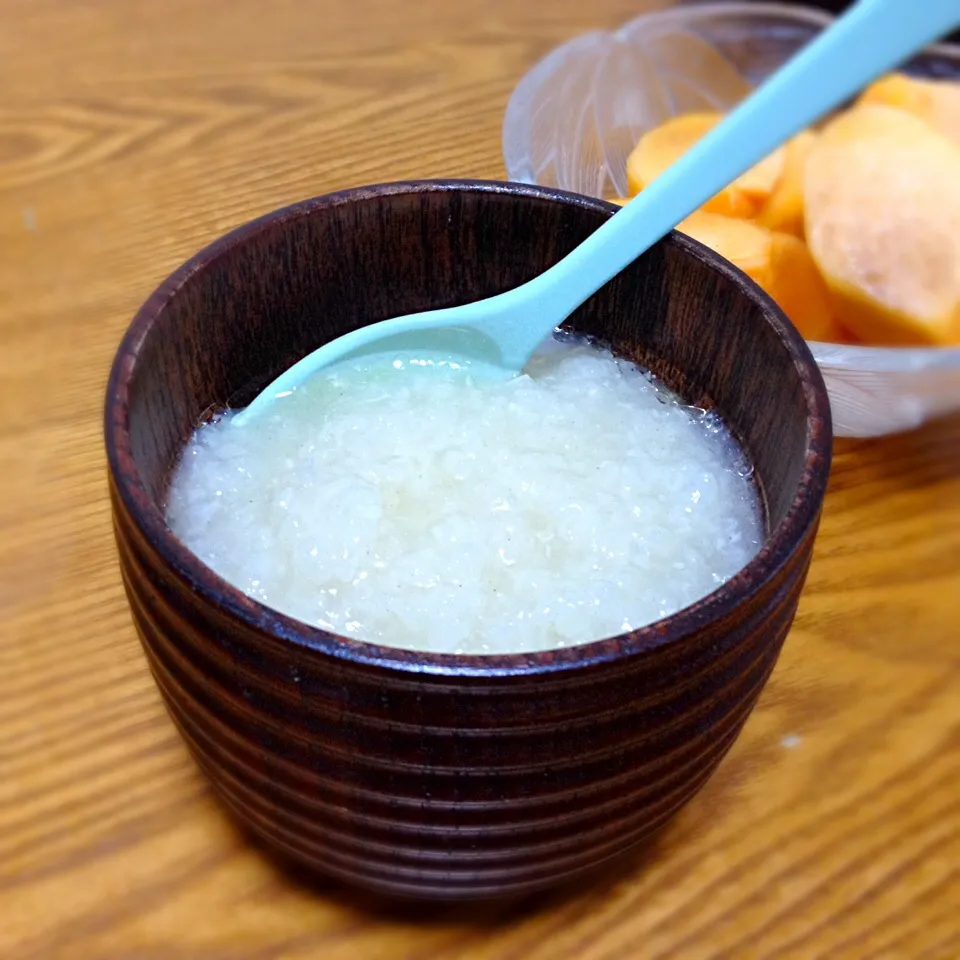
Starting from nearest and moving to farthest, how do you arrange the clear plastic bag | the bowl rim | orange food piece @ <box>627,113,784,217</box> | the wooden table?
the bowl rim → the wooden table → the clear plastic bag → orange food piece @ <box>627,113,784,217</box>

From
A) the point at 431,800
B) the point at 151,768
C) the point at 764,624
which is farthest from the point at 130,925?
the point at 764,624

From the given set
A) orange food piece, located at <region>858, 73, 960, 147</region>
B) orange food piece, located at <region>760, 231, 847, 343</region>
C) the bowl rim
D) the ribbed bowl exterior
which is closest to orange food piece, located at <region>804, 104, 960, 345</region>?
orange food piece, located at <region>760, 231, 847, 343</region>

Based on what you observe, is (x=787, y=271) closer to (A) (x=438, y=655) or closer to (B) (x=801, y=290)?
(B) (x=801, y=290)

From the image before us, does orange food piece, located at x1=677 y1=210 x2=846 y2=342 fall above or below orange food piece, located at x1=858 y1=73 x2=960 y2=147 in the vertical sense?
below

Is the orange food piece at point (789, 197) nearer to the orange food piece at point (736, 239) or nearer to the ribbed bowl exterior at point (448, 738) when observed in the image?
the orange food piece at point (736, 239)

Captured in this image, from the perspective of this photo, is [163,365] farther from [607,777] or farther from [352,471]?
[607,777]

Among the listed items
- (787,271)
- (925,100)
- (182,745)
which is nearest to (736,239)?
(787,271)

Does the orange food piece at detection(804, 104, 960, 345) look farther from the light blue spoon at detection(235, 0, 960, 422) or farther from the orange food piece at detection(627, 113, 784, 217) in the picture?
the light blue spoon at detection(235, 0, 960, 422)

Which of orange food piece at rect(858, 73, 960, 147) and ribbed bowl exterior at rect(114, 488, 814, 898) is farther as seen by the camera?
orange food piece at rect(858, 73, 960, 147)
